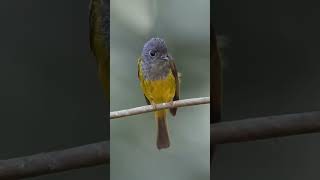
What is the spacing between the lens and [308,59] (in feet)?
4.79

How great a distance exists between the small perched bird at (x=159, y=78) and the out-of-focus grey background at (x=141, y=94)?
2cm

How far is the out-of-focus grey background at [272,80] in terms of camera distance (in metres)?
1.45

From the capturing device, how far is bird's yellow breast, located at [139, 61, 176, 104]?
126 centimetres

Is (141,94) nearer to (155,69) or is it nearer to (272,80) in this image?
(155,69)
